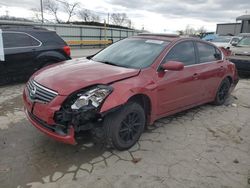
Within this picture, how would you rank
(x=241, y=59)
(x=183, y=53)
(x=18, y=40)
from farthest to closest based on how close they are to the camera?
(x=241, y=59) < (x=18, y=40) < (x=183, y=53)

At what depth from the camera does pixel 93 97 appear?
10.0 ft

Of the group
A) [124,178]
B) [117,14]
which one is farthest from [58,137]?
[117,14]

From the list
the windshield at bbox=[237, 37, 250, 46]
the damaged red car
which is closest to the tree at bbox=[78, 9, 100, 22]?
the windshield at bbox=[237, 37, 250, 46]

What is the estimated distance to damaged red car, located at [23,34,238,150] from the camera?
302cm

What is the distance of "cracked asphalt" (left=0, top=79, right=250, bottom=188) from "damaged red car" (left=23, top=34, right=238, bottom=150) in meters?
0.34

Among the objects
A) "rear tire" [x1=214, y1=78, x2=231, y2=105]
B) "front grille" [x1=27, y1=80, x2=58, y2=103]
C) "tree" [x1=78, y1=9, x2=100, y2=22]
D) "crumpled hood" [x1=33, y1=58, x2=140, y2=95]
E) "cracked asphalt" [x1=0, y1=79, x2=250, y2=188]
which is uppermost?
"tree" [x1=78, y1=9, x2=100, y2=22]

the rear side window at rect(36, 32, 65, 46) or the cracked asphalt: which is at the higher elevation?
the rear side window at rect(36, 32, 65, 46)

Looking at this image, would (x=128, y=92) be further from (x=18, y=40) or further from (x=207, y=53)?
(x=18, y=40)

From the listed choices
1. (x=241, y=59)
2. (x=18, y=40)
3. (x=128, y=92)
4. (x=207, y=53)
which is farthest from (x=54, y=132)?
(x=241, y=59)

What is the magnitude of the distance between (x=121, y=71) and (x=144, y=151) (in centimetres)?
123

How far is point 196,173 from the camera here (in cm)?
308

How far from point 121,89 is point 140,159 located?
3.31 ft

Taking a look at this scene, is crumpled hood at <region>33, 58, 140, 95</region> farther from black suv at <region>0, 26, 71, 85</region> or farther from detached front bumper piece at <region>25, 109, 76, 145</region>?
black suv at <region>0, 26, 71, 85</region>

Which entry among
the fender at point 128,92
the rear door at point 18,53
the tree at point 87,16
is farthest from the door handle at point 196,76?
the tree at point 87,16
